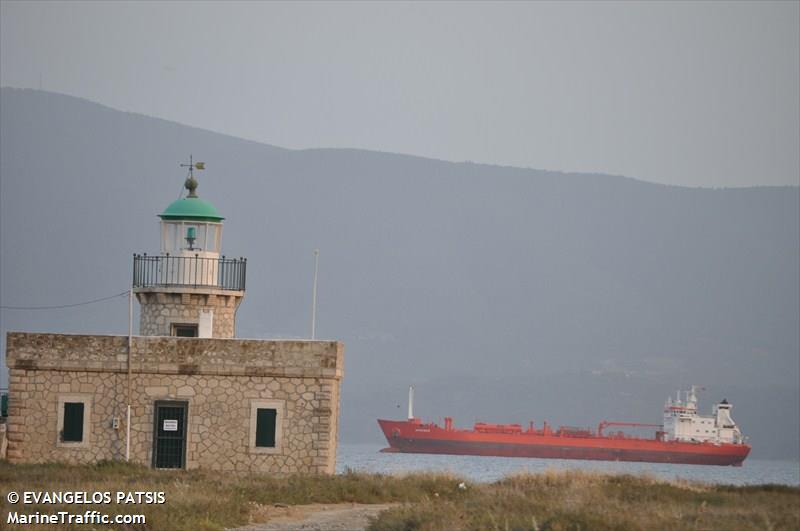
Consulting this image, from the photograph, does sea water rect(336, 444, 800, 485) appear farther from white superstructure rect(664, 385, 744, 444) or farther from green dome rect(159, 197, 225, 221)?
green dome rect(159, 197, 225, 221)

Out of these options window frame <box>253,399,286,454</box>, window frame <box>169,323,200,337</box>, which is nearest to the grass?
window frame <box>253,399,286,454</box>

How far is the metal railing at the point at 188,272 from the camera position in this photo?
80.8 feet

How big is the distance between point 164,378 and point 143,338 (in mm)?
687

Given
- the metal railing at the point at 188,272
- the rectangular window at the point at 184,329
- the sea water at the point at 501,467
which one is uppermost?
the metal railing at the point at 188,272

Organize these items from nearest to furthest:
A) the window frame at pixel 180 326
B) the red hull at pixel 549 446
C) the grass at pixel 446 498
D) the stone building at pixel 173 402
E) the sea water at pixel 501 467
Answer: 1. the grass at pixel 446 498
2. the stone building at pixel 173 402
3. the window frame at pixel 180 326
4. the sea water at pixel 501 467
5. the red hull at pixel 549 446

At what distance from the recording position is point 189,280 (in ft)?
81.0

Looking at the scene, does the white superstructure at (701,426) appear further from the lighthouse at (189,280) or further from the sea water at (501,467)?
the lighthouse at (189,280)

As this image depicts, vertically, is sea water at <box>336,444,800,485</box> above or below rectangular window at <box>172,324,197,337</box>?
below

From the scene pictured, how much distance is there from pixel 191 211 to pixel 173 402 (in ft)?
12.1

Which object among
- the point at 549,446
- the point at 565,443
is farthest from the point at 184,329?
the point at 565,443

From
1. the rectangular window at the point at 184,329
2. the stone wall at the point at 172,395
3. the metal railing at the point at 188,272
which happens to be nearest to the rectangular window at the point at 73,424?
the stone wall at the point at 172,395

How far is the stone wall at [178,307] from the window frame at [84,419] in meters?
1.86

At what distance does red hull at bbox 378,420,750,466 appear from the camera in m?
84.8

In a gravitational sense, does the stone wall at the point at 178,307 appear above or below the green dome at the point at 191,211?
below
